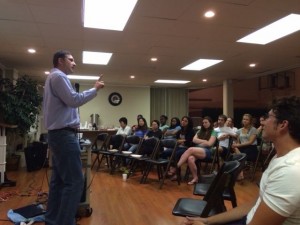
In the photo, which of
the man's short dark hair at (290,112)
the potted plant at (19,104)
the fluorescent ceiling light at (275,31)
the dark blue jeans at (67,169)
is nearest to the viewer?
the man's short dark hair at (290,112)

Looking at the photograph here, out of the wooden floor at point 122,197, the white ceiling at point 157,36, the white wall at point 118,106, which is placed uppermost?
the white ceiling at point 157,36

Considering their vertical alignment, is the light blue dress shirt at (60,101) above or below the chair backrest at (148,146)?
above

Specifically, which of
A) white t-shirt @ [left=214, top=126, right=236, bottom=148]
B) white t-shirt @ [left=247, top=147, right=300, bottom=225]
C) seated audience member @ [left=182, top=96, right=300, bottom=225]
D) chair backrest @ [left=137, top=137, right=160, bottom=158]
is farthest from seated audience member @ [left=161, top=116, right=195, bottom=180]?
white t-shirt @ [left=247, top=147, right=300, bottom=225]

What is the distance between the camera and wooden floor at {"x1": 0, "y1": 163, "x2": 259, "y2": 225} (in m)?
2.89

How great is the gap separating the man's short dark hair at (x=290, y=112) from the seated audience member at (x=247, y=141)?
12.6ft

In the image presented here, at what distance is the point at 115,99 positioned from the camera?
9.55m

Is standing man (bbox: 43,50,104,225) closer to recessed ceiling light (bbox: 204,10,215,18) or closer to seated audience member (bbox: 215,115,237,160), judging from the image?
recessed ceiling light (bbox: 204,10,215,18)

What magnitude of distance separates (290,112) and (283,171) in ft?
0.89

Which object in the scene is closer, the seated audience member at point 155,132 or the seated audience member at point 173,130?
the seated audience member at point 155,132

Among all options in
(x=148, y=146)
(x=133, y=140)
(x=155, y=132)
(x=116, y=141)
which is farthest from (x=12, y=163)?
(x=155, y=132)

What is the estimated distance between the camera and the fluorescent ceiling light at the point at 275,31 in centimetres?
352

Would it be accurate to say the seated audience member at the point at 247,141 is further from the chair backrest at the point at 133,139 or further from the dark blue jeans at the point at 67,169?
the dark blue jeans at the point at 67,169

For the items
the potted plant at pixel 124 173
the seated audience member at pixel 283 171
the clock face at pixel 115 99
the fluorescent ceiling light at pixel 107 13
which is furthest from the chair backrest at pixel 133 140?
the seated audience member at pixel 283 171

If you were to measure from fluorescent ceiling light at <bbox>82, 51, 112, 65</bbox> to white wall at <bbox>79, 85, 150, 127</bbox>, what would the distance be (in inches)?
128
